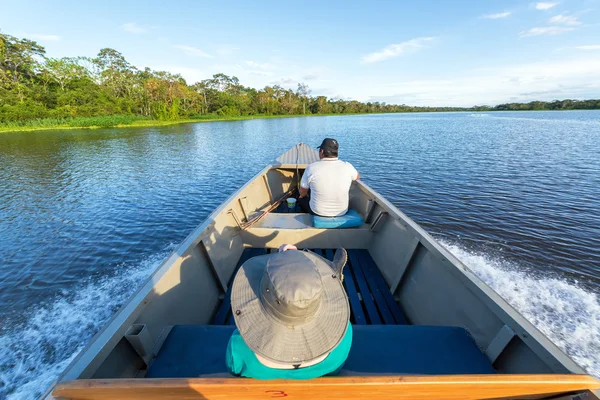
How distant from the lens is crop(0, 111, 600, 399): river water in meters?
4.73

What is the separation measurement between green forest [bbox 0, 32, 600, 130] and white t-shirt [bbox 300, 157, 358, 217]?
5323 cm

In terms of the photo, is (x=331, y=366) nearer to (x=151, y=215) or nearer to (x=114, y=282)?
(x=114, y=282)

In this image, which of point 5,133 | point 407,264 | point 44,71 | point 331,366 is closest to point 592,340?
point 407,264

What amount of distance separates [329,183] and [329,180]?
5 cm

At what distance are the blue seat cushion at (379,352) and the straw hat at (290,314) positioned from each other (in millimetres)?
709

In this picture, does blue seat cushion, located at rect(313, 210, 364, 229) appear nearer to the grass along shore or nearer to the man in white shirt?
the man in white shirt

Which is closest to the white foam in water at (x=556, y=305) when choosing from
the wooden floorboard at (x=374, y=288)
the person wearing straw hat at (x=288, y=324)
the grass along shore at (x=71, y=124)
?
the wooden floorboard at (x=374, y=288)

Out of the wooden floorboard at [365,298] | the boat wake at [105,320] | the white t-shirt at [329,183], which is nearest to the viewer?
the wooden floorboard at [365,298]

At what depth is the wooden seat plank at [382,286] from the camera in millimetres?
3302

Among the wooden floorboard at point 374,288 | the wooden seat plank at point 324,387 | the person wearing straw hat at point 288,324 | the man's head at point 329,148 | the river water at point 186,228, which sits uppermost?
the man's head at point 329,148

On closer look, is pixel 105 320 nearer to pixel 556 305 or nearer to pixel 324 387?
pixel 324 387

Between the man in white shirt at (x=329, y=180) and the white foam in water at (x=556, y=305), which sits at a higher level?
the man in white shirt at (x=329, y=180)

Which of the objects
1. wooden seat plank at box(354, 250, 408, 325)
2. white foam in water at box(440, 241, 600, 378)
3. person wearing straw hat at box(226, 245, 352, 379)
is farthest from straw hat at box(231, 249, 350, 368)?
white foam in water at box(440, 241, 600, 378)

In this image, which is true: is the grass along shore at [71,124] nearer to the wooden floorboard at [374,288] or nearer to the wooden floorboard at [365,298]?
the wooden floorboard at [365,298]
